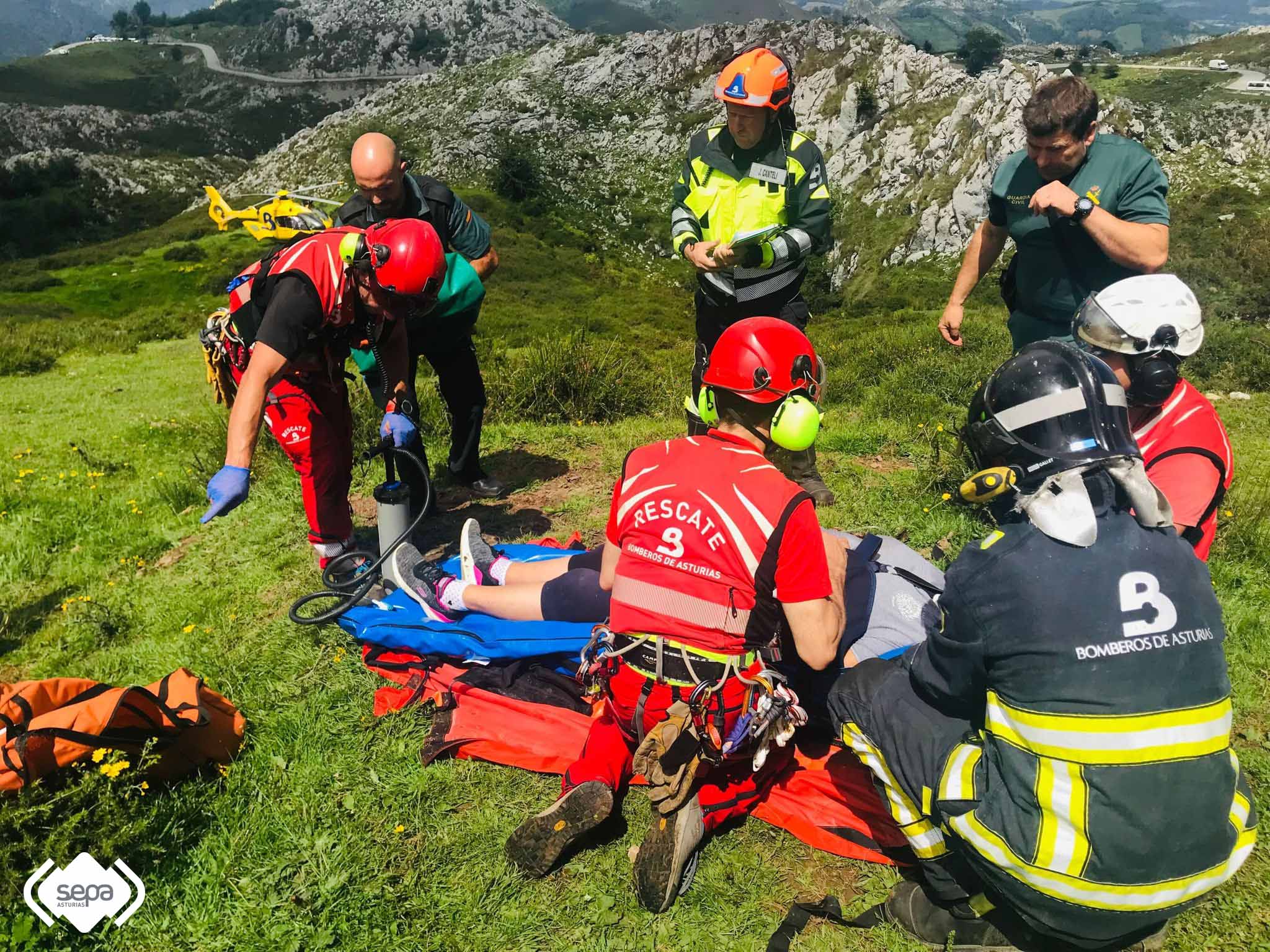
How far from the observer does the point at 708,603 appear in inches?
103

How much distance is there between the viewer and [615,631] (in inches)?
111

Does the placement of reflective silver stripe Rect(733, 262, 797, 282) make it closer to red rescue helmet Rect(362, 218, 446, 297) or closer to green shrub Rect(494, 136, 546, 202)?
red rescue helmet Rect(362, 218, 446, 297)

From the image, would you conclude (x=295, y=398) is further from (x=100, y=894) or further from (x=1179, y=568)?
(x=1179, y=568)

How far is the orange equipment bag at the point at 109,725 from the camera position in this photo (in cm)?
270

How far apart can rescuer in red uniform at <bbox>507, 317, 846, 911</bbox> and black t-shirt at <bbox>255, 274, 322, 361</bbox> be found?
180 cm

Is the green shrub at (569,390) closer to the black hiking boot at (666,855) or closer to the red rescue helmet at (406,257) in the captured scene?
the red rescue helmet at (406,257)

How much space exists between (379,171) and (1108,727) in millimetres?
4731

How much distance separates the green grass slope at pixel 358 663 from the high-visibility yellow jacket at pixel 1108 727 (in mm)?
712

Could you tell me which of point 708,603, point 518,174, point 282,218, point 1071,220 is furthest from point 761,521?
point 518,174

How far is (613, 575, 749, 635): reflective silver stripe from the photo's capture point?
2.62 m

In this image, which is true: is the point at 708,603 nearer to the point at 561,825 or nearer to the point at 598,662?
the point at 598,662

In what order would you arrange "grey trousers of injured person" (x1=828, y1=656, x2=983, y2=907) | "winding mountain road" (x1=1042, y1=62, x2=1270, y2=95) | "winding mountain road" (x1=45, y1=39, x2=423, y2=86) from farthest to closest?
"winding mountain road" (x1=45, y1=39, x2=423, y2=86) → "winding mountain road" (x1=1042, y1=62, x2=1270, y2=95) → "grey trousers of injured person" (x1=828, y1=656, x2=983, y2=907)

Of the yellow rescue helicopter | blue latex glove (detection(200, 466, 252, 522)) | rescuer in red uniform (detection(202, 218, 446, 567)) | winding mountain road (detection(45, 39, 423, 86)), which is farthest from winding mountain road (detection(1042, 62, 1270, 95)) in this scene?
winding mountain road (detection(45, 39, 423, 86))

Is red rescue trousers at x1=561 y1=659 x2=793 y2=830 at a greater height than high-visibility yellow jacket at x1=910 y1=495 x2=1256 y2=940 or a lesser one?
lesser
